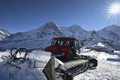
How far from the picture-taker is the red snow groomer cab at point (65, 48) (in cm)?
1484

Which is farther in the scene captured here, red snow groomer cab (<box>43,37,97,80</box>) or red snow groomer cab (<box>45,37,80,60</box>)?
red snow groomer cab (<box>45,37,80,60</box>)

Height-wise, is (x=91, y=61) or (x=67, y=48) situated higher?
(x=67, y=48)

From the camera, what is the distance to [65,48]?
14938 millimetres

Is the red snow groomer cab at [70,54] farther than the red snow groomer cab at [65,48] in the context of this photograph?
No

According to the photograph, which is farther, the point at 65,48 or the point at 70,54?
the point at 70,54

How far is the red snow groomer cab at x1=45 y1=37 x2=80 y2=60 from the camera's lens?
1484 centimetres

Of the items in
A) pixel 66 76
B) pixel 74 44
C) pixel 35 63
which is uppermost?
pixel 74 44

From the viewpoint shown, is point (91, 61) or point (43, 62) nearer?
point (43, 62)

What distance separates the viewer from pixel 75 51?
52.6 ft

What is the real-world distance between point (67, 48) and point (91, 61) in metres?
3.41

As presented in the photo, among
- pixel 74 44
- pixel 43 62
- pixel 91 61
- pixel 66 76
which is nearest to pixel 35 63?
pixel 43 62

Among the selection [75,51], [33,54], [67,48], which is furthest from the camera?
[75,51]

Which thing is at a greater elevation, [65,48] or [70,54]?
[65,48]

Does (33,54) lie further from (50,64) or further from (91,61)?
(91,61)
